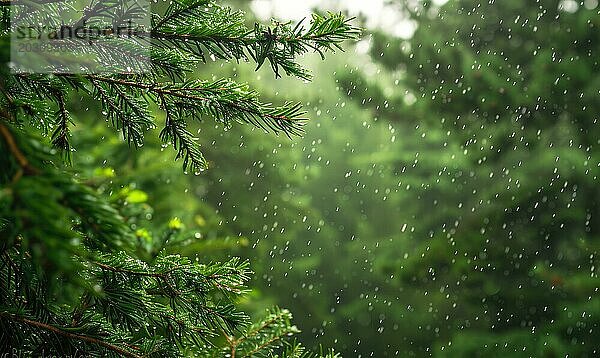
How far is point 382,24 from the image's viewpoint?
32.8ft

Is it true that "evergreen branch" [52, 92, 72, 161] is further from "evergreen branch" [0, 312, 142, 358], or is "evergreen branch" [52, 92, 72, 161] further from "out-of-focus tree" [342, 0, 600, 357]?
"out-of-focus tree" [342, 0, 600, 357]

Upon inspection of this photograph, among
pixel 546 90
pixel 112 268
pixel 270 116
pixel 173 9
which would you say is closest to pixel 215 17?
pixel 173 9

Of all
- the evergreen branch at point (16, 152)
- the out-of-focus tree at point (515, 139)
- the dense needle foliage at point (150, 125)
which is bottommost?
the evergreen branch at point (16, 152)

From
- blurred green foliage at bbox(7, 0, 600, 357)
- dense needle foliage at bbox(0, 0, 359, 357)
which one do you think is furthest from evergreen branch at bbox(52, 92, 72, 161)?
blurred green foliage at bbox(7, 0, 600, 357)

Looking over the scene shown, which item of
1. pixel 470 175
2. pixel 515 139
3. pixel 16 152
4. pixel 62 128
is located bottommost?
pixel 16 152

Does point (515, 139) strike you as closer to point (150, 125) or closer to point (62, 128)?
point (150, 125)

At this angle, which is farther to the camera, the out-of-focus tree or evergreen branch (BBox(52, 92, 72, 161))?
the out-of-focus tree

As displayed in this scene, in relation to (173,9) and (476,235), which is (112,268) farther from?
(476,235)

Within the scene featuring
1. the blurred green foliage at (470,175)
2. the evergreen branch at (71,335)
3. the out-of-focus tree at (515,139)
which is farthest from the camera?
the out-of-focus tree at (515,139)

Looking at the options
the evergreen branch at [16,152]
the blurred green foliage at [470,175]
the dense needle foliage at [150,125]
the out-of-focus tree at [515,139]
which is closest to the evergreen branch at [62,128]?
the dense needle foliage at [150,125]

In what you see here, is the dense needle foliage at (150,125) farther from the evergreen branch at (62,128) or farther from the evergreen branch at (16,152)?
the evergreen branch at (16,152)

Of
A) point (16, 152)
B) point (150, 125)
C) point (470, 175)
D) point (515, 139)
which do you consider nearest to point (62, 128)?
point (150, 125)

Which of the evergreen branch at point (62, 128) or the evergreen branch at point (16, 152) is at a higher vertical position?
the evergreen branch at point (62, 128)

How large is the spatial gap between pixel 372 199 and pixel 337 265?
3.29 metres
